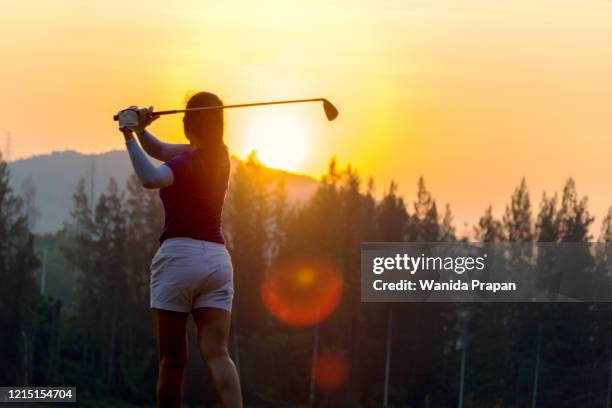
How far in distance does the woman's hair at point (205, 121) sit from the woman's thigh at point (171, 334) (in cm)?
95

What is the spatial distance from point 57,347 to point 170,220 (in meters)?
75.8

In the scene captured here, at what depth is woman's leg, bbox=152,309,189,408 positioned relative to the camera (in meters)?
7.48

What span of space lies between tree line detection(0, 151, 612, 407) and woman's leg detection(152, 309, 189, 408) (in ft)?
213

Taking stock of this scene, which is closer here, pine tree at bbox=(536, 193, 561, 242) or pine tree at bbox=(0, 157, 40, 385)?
pine tree at bbox=(0, 157, 40, 385)

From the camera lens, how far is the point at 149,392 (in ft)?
253

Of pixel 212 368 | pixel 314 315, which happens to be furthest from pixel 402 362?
pixel 212 368

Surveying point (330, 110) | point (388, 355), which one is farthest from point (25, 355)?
point (330, 110)

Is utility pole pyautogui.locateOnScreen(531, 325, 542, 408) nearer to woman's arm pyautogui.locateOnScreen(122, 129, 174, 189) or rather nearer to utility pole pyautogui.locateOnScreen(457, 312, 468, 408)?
utility pole pyautogui.locateOnScreen(457, 312, 468, 408)

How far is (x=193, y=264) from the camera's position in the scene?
7461mm

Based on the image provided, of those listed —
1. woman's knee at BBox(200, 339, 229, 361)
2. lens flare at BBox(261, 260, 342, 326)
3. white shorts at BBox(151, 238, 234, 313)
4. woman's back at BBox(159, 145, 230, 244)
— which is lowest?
woman's knee at BBox(200, 339, 229, 361)

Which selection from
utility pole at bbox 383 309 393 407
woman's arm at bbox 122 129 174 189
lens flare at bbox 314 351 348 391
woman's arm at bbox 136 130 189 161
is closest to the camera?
woman's arm at bbox 122 129 174 189

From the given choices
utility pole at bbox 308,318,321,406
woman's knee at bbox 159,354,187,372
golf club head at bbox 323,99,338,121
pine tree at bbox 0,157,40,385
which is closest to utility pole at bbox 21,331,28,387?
pine tree at bbox 0,157,40,385

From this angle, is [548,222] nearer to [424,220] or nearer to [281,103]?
[424,220]

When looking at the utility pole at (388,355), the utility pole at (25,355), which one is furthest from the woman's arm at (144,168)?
the utility pole at (388,355)
